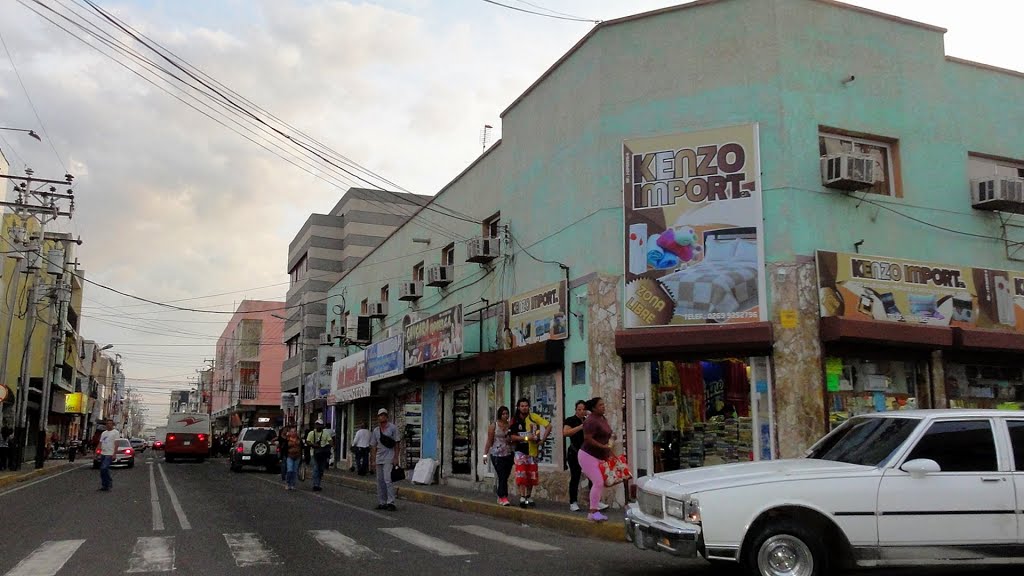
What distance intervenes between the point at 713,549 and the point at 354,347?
91.4 feet

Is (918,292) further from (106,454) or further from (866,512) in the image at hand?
(106,454)

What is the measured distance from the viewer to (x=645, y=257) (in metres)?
14.1

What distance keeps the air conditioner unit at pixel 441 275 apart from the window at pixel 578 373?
7979 millimetres

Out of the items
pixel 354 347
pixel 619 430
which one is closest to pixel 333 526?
pixel 619 430

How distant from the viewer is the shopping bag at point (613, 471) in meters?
11.6

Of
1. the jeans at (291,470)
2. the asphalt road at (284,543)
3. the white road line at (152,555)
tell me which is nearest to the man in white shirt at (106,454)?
the asphalt road at (284,543)

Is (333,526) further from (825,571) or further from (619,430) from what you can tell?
(825,571)

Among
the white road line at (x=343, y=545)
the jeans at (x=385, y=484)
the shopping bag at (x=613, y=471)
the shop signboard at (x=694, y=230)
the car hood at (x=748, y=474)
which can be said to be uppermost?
the shop signboard at (x=694, y=230)

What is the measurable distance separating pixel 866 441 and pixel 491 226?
47.5ft

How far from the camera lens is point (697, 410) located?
1437cm

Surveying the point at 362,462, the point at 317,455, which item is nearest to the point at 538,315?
the point at 317,455

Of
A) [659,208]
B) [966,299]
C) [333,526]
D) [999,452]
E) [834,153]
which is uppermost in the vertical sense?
[834,153]

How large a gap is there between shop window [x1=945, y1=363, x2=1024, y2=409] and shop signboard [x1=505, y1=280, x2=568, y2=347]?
714 centimetres

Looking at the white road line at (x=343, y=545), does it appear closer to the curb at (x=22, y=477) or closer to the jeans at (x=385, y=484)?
the jeans at (x=385, y=484)
